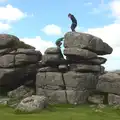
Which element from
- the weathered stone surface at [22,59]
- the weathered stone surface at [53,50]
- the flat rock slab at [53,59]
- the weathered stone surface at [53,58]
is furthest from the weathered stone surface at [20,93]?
the weathered stone surface at [53,50]

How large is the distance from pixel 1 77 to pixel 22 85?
4105 millimetres

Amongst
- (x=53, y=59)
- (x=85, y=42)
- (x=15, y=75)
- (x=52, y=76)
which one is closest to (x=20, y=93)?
(x=15, y=75)

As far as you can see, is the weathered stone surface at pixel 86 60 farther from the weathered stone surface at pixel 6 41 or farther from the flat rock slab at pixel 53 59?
the weathered stone surface at pixel 6 41

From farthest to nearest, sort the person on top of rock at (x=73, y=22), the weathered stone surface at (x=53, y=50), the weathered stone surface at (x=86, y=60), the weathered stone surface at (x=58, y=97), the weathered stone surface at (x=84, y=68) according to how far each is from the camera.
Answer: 1. the person on top of rock at (x=73, y=22)
2. the weathered stone surface at (x=53, y=50)
3. the weathered stone surface at (x=86, y=60)
4. the weathered stone surface at (x=84, y=68)
5. the weathered stone surface at (x=58, y=97)

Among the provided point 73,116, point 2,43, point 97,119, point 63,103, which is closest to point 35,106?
point 73,116

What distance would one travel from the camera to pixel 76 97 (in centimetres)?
4981

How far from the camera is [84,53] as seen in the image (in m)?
51.1

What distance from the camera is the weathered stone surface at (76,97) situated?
49559 millimetres

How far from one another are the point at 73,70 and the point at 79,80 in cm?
246

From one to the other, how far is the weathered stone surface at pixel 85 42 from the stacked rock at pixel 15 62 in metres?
7.64

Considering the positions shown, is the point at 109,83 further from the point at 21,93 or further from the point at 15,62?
the point at 15,62

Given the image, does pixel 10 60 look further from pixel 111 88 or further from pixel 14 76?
pixel 111 88

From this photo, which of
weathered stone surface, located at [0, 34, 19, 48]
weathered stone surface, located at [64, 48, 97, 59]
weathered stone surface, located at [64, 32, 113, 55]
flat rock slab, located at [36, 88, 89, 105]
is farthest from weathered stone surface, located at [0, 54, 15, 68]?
weathered stone surface, located at [64, 48, 97, 59]

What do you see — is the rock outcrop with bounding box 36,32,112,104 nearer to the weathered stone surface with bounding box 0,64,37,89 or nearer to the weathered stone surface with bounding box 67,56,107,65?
the weathered stone surface with bounding box 67,56,107,65
